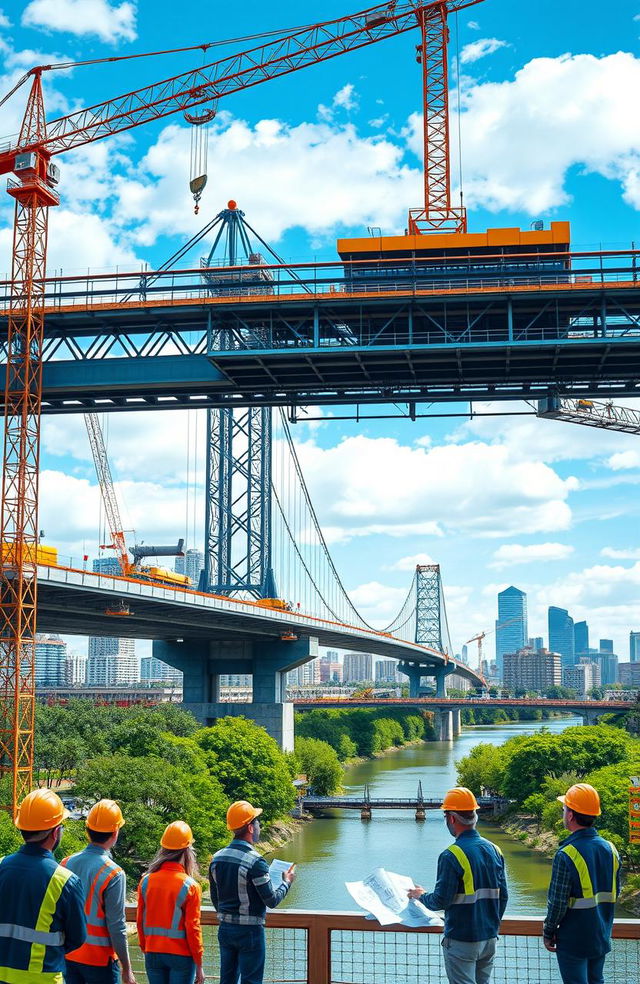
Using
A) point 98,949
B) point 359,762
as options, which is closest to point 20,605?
point 98,949

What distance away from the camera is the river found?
36844 millimetres

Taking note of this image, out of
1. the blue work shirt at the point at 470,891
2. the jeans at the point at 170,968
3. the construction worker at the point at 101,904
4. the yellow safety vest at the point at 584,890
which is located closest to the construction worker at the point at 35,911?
the construction worker at the point at 101,904

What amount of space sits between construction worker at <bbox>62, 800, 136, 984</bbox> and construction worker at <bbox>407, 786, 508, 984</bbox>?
205 centimetres

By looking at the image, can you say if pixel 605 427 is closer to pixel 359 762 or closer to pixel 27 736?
pixel 27 736

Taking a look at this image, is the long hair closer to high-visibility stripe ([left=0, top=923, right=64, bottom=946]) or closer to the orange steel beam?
high-visibility stripe ([left=0, top=923, right=64, bottom=946])

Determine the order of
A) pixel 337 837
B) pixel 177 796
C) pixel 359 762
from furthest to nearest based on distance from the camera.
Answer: pixel 359 762, pixel 337 837, pixel 177 796

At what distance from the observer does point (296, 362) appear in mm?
32219

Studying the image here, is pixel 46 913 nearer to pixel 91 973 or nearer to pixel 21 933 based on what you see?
pixel 21 933

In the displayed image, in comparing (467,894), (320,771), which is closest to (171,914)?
(467,894)

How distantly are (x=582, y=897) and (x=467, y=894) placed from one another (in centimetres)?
74

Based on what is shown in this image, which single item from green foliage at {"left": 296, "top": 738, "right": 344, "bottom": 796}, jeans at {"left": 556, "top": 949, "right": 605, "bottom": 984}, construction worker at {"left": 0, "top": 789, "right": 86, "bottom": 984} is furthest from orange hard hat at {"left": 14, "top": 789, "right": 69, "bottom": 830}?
green foliage at {"left": 296, "top": 738, "right": 344, "bottom": 796}

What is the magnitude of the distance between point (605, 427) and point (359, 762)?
59.2m

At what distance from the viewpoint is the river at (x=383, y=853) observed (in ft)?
121

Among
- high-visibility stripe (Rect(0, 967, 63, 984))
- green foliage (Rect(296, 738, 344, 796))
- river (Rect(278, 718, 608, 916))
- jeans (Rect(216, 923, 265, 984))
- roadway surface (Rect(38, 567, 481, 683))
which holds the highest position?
roadway surface (Rect(38, 567, 481, 683))
